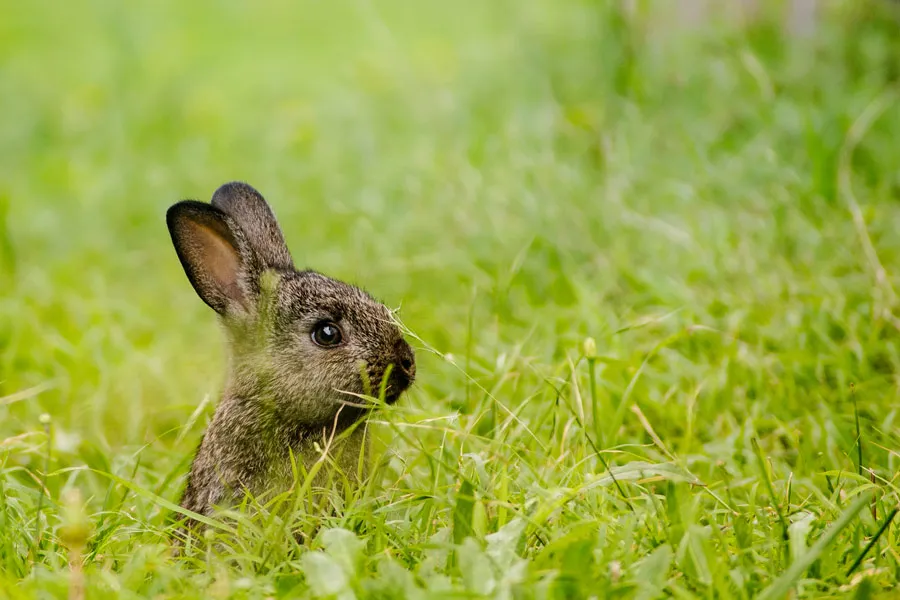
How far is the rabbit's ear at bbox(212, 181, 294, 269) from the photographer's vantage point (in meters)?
3.75

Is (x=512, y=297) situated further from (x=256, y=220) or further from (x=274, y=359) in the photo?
(x=274, y=359)

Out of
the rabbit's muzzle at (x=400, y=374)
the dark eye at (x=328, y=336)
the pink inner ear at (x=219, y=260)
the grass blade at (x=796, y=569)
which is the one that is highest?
the pink inner ear at (x=219, y=260)

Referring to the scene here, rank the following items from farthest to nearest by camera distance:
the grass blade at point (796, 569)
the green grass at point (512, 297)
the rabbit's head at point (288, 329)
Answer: the rabbit's head at point (288, 329) → the green grass at point (512, 297) → the grass blade at point (796, 569)

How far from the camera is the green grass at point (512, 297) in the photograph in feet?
8.79

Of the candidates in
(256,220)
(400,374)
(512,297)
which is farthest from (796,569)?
(512,297)

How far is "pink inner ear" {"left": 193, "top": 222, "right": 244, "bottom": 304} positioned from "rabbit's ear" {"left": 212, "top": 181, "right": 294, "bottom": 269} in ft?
0.43

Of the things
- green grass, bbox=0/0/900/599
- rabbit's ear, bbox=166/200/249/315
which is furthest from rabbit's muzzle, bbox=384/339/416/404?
rabbit's ear, bbox=166/200/249/315

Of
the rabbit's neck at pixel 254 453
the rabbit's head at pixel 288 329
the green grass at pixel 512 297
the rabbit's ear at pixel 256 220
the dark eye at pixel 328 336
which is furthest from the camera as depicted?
the rabbit's ear at pixel 256 220

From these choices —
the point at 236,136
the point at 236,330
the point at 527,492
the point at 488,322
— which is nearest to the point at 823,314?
the point at 488,322

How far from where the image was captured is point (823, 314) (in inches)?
164

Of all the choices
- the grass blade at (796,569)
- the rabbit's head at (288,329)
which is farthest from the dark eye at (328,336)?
the grass blade at (796,569)

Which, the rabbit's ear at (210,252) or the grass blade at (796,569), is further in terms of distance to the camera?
the rabbit's ear at (210,252)

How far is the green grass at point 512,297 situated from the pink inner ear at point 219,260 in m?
0.54

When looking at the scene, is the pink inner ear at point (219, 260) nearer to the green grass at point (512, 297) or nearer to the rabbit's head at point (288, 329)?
the rabbit's head at point (288, 329)
